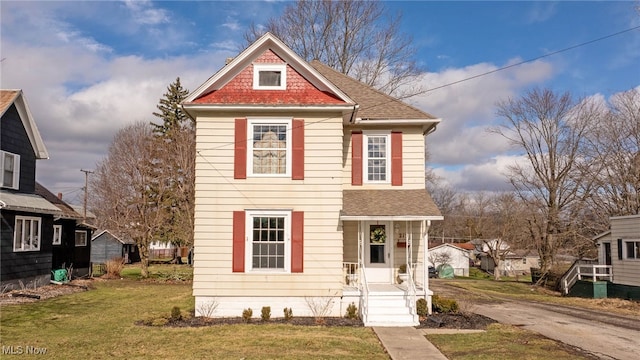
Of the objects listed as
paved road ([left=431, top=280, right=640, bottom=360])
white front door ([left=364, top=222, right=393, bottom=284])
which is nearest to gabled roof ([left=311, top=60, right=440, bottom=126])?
white front door ([left=364, top=222, right=393, bottom=284])

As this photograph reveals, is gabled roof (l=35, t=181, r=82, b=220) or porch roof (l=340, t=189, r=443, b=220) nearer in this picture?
porch roof (l=340, t=189, r=443, b=220)

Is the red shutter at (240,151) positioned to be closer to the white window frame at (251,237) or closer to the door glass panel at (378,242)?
the white window frame at (251,237)

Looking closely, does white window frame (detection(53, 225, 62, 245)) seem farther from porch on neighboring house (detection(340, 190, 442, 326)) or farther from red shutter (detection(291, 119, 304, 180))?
porch on neighboring house (detection(340, 190, 442, 326))

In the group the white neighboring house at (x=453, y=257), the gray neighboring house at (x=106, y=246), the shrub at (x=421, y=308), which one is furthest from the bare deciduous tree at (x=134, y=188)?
the white neighboring house at (x=453, y=257)

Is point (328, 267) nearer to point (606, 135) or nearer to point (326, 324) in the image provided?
point (326, 324)

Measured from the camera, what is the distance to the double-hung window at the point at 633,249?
2156cm

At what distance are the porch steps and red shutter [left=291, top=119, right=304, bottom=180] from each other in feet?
13.4

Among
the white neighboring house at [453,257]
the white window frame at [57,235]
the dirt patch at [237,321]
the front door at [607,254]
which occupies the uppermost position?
the white window frame at [57,235]

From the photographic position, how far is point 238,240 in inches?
558

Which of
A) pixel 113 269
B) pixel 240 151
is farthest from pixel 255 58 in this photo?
pixel 113 269

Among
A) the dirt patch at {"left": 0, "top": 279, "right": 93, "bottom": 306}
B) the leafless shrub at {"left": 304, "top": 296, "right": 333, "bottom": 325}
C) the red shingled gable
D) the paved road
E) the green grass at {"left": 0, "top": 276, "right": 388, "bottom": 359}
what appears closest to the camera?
the green grass at {"left": 0, "top": 276, "right": 388, "bottom": 359}

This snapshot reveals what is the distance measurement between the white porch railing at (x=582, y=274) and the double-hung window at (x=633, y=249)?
1.49 metres

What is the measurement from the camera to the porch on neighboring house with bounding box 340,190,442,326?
1375 centimetres

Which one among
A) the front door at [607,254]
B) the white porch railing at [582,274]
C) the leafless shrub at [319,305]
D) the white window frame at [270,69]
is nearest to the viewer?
the leafless shrub at [319,305]
